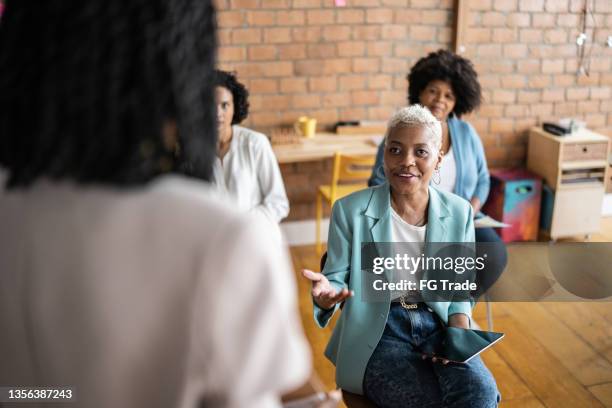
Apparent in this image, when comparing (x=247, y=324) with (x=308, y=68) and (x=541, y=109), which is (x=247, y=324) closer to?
(x=308, y=68)

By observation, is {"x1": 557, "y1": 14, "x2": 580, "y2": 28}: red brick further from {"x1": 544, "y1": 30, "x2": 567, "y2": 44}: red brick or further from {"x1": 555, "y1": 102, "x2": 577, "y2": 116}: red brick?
{"x1": 555, "y1": 102, "x2": 577, "y2": 116}: red brick

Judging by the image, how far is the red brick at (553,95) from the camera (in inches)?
174

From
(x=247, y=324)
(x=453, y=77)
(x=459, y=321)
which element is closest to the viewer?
(x=247, y=324)

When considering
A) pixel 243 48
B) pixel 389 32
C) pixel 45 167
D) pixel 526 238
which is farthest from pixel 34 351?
pixel 526 238

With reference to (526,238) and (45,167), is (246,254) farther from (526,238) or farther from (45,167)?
(526,238)

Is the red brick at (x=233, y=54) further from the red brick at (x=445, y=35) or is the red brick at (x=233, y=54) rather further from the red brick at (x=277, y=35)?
the red brick at (x=445, y=35)

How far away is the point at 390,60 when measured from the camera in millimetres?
4109

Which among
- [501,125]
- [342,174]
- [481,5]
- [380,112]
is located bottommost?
[342,174]

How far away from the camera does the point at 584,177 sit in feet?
13.7

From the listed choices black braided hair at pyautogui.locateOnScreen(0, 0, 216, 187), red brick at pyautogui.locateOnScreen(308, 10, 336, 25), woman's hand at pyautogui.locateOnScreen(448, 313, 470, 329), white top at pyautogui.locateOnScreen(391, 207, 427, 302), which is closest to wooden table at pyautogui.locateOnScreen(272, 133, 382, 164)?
red brick at pyautogui.locateOnScreen(308, 10, 336, 25)

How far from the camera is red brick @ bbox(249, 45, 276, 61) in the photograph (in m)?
3.92

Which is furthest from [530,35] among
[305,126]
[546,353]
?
[546,353]

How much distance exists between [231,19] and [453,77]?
5.00 ft

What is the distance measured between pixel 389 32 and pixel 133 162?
3.65 metres
